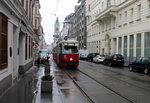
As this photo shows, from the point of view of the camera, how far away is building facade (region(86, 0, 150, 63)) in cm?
3253

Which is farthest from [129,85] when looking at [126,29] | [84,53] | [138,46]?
[84,53]

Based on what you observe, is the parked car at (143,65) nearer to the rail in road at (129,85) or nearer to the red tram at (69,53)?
the rail in road at (129,85)

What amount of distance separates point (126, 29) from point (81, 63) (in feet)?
29.9

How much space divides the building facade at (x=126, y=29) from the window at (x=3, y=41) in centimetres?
2329

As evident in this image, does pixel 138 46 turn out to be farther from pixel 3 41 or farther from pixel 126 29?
pixel 3 41

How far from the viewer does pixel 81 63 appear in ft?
134

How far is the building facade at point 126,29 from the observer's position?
32.5 metres

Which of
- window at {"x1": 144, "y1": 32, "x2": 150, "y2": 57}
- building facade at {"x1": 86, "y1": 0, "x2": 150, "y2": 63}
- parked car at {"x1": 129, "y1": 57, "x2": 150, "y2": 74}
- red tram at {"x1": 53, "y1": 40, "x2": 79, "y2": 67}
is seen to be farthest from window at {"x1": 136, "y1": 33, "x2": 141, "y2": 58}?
red tram at {"x1": 53, "y1": 40, "x2": 79, "y2": 67}

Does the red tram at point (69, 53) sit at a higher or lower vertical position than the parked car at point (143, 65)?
Result: higher

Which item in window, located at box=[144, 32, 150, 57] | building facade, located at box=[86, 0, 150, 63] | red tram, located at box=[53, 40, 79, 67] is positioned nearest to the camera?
red tram, located at box=[53, 40, 79, 67]

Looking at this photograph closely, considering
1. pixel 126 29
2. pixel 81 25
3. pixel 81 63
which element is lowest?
pixel 81 63

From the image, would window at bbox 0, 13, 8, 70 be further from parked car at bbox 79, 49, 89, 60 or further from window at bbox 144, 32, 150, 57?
parked car at bbox 79, 49, 89, 60

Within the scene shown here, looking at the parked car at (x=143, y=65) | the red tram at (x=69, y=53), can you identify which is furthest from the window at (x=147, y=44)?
the red tram at (x=69, y=53)

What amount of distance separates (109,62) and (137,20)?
7081mm
